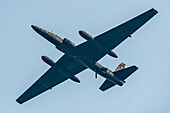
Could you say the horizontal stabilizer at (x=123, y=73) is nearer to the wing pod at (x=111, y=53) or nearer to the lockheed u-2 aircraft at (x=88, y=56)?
the lockheed u-2 aircraft at (x=88, y=56)

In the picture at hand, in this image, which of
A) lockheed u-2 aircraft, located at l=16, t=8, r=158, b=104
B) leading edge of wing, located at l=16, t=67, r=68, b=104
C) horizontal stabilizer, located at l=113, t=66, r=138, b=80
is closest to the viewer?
lockheed u-2 aircraft, located at l=16, t=8, r=158, b=104

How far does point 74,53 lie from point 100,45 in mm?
4205

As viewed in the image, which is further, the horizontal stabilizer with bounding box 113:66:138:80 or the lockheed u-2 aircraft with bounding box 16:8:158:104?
the horizontal stabilizer with bounding box 113:66:138:80

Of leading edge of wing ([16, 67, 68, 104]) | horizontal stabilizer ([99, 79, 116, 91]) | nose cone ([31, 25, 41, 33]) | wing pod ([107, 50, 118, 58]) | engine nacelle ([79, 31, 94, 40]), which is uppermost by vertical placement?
wing pod ([107, 50, 118, 58])

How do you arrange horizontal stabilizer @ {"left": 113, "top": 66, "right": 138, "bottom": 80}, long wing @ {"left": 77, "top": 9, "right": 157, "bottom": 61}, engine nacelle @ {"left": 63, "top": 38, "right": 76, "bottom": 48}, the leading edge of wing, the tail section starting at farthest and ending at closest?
the leading edge of wing, horizontal stabilizer @ {"left": 113, "top": 66, "right": 138, "bottom": 80}, the tail section, engine nacelle @ {"left": 63, "top": 38, "right": 76, "bottom": 48}, long wing @ {"left": 77, "top": 9, "right": 157, "bottom": 61}

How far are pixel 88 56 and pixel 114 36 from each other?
5.44 metres

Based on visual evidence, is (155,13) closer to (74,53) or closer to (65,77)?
(74,53)

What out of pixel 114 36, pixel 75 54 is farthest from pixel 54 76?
pixel 114 36

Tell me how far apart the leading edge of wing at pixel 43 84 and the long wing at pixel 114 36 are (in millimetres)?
8734

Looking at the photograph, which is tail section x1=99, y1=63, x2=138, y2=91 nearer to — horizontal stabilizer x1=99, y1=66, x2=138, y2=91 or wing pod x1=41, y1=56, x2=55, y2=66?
horizontal stabilizer x1=99, y1=66, x2=138, y2=91

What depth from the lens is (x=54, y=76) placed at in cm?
6131

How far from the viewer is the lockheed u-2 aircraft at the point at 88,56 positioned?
2041 inches

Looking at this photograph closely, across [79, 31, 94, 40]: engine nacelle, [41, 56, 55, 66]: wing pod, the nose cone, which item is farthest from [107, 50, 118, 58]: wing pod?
the nose cone

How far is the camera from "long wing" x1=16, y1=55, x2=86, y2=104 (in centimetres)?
5772
